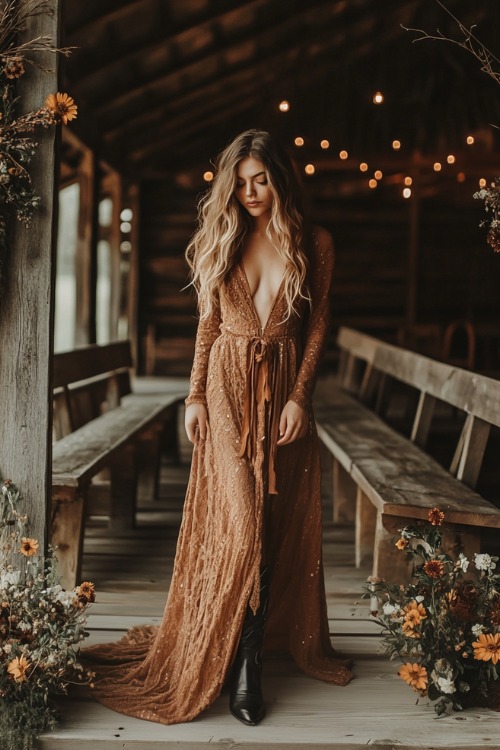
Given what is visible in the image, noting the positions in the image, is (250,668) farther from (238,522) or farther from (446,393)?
(446,393)

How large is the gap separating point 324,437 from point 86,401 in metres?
2.39

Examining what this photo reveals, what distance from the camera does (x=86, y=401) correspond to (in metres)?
7.47

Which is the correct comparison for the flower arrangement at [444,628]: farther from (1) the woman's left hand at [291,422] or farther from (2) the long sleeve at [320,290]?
(2) the long sleeve at [320,290]

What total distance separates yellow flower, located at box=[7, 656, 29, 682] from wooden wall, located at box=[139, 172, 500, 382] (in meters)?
8.74

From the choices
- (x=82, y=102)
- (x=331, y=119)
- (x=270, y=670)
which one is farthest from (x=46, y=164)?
(x=331, y=119)

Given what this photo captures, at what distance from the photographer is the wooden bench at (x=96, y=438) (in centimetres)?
425

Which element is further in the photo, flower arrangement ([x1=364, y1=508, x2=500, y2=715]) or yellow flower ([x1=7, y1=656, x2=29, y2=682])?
flower arrangement ([x1=364, y1=508, x2=500, y2=715])

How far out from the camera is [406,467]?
4.67m

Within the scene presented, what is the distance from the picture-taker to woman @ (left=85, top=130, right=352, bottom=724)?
300cm

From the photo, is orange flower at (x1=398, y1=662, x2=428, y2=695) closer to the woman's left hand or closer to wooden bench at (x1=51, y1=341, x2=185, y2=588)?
the woman's left hand

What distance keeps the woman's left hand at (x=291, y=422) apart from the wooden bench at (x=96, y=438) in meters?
1.38

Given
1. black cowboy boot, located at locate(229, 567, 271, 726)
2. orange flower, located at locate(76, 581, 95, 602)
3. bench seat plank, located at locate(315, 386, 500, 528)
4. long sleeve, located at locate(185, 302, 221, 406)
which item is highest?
long sleeve, located at locate(185, 302, 221, 406)

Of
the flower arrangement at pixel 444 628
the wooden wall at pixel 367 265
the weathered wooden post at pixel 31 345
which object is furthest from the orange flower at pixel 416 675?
the wooden wall at pixel 367 265

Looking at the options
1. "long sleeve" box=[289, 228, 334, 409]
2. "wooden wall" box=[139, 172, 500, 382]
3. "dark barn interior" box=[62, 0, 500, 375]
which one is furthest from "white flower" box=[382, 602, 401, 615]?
"wooden wall" box=[139, 172, 500, 382]
